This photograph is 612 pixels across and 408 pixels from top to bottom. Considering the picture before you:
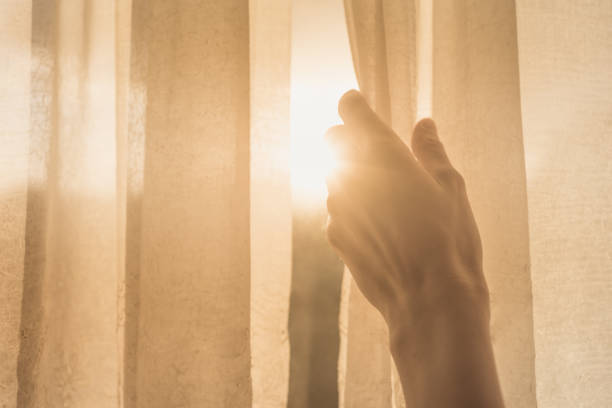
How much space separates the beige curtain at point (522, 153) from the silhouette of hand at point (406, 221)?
4 cm

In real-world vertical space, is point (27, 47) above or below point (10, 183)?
above

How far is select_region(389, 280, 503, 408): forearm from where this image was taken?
15.6 inches

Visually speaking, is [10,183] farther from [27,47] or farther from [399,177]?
[399,177]

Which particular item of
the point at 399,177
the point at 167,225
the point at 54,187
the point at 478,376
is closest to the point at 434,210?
the point at 399,177

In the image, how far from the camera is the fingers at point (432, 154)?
447 mm

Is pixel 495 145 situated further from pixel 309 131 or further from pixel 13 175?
pixel 13 175

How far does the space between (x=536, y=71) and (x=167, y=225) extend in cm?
47

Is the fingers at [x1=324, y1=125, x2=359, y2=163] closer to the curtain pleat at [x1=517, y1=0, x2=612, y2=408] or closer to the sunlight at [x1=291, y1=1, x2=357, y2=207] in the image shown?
the sunlight at [x1=291, y1=1, x2=357, y2=207]

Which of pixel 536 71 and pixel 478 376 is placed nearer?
pixel 478 376

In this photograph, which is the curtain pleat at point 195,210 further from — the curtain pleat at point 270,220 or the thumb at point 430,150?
the thumb at point 430,150

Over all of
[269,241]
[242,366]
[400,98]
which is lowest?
[242,366]

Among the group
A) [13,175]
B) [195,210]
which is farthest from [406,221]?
[13,175]

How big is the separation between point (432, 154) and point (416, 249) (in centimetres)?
11

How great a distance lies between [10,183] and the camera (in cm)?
47
